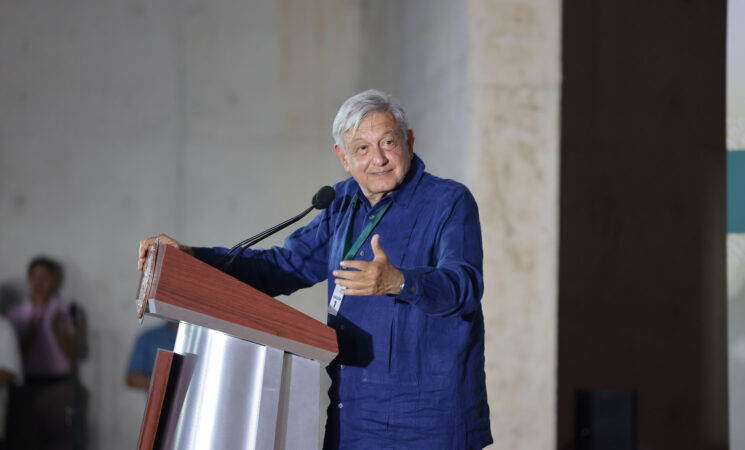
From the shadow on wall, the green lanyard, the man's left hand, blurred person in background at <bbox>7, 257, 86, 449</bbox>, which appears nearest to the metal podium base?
the man's left hand

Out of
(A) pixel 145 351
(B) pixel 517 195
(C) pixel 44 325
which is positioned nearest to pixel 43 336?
(C) pixel 44 325

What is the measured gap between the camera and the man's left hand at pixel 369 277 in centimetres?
114

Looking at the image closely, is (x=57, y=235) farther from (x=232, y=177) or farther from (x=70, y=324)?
(x=232, y=177)

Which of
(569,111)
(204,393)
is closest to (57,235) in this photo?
(569,111)

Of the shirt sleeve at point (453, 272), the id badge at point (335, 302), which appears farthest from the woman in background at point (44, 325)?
the shirt sleeve at point (453, 272)

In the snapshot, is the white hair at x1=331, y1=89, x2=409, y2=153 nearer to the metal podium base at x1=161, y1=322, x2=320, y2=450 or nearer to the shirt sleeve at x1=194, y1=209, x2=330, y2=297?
the shirt sleeve at x1=194, y1=209, x2=330, y2=297

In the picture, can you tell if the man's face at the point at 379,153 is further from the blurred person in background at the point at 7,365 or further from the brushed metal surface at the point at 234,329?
the blurred person in background at the point at 7,365

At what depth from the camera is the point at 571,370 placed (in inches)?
121

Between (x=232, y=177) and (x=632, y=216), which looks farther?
(x=232, y=177)

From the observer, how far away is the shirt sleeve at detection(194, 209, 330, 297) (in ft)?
5.59

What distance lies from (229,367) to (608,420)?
2105mm

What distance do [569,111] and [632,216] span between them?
589 mm

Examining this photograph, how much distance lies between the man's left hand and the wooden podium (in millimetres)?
117

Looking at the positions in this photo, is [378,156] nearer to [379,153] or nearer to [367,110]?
[379,153]
